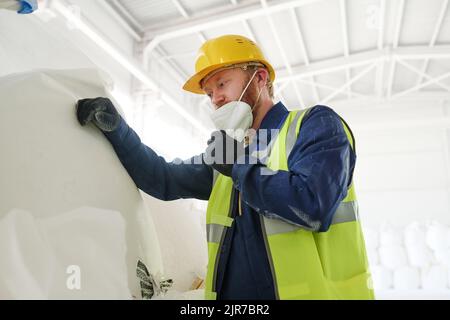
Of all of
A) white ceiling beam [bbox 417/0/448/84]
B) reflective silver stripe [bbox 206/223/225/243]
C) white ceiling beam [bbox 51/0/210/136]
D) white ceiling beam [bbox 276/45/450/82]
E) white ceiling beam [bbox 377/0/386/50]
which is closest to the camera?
reflective silver stripe [bbox 206/223/225/243]

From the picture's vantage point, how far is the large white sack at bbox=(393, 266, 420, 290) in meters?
6.76

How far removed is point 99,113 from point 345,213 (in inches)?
31.9

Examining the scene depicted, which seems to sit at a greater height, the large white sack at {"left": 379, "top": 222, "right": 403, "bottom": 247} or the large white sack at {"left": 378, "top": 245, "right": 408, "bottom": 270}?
the large white sack at {"left": 379, "top": 222, "right": 403, "bottom": 247}

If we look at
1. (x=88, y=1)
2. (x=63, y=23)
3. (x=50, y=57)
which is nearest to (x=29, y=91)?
(x=50, y=57)

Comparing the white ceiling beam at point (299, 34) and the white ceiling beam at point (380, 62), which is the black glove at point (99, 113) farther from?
the white ceiling beam at point (380, 62)

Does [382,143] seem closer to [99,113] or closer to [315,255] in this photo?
[315,255]

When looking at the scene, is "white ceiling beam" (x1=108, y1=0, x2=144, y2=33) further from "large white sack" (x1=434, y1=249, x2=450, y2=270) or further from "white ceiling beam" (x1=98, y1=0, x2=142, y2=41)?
"large white sack" (x1=434, y1=249, x2=450, y2=270)

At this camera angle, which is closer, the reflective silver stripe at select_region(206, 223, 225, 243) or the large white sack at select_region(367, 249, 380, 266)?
the reflective silver stripe at select_region(206, 223, 225, 243)

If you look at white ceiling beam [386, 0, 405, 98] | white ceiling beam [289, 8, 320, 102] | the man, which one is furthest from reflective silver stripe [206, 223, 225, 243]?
white ceiling beam [386, 0, 405, 98]

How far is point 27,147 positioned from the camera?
1.01 meters

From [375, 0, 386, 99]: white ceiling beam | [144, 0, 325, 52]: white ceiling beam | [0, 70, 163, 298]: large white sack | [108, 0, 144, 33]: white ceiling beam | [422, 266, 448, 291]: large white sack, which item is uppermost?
[375, 0, 386, 99]: white ceiling beam

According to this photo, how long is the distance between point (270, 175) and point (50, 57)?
0.93 meters

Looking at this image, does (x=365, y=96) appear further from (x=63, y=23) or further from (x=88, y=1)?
(x=63, y=23)
